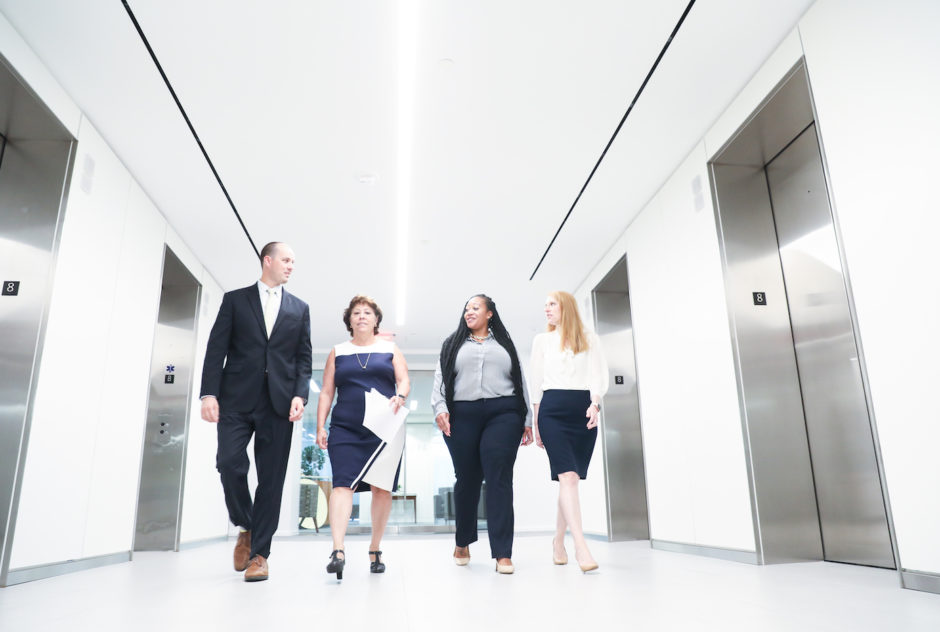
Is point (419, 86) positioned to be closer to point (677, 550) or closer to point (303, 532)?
point (677, 550)

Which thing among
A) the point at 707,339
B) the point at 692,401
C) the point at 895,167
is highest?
the point at 895,167

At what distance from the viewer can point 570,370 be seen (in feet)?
11.5

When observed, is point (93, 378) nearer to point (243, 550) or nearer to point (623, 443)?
point (243, 550)

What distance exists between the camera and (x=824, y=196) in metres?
3.97

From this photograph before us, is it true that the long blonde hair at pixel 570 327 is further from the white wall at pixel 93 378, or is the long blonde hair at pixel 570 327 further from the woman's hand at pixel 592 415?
the white wall at pixel 93 378

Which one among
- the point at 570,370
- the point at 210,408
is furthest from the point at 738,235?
the point at 210,408

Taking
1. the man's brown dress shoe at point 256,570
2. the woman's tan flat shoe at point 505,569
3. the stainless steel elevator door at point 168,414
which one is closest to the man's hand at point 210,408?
the man's brown dress shoe at point 256,570

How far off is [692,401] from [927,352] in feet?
7.35

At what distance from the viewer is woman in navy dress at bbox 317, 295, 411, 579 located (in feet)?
10.1

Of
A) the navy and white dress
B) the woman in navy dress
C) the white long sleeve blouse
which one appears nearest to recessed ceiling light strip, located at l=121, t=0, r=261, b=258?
the woman in navy dress

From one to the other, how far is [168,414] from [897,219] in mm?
6208

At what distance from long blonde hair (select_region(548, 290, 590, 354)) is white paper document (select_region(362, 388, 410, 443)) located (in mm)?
1063

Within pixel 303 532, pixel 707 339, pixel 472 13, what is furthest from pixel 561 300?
pixel 303 532

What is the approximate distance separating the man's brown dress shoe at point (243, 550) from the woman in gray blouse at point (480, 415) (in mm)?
1151
